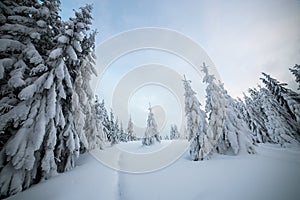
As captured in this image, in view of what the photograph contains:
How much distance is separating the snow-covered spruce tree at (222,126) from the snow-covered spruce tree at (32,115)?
1296cm

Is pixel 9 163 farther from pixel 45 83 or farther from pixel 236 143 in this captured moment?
pixel 236 143

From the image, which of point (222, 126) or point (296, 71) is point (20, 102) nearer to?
point (222, 126)

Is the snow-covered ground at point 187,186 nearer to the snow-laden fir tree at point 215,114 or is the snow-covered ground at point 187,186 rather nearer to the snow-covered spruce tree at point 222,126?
the snow-covered spruce tree at point 222,126

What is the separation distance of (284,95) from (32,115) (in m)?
32.3

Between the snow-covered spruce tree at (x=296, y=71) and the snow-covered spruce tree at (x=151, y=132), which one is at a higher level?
the snow-covered spruce tree at (x=296, y=71)

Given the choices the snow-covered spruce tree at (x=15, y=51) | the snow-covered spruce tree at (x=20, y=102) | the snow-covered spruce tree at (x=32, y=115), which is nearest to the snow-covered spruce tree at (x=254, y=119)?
the snow-covered spruce tree at (x=32, y=115)

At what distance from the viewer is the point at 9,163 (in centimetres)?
583

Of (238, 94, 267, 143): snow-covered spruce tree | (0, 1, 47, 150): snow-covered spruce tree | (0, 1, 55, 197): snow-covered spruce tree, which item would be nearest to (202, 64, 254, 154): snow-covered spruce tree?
(0, 1, 55, 197): snow-covered spruce tree

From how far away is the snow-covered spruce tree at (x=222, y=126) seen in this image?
45.3ft

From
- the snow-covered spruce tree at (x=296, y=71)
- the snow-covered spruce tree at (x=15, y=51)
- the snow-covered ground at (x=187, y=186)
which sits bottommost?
the snow-covered ground at (x=187, y=186)

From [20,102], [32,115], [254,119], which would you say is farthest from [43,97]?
[254,119]

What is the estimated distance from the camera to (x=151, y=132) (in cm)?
3397

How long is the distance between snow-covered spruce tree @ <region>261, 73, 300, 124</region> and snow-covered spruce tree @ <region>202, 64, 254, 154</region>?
13.8m

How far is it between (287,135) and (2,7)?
35826mm
